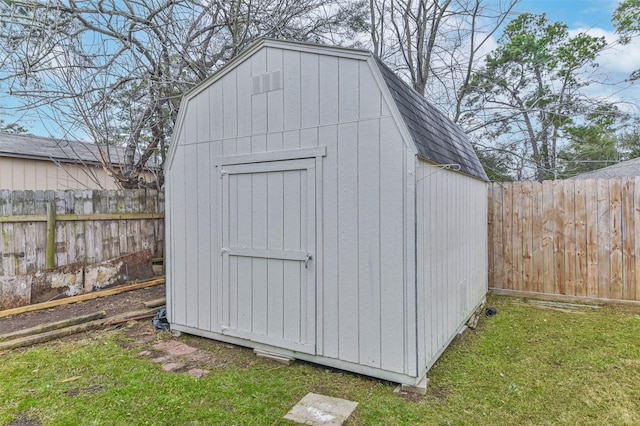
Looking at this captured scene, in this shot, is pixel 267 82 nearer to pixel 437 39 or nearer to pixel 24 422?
pixel 24 422

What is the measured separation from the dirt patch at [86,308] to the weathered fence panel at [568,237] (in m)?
5.63

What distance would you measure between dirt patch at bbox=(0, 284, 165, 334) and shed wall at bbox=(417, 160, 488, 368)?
3917 mm

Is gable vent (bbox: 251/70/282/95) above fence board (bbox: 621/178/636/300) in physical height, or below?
above

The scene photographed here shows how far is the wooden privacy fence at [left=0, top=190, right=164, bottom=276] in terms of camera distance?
4.71 m

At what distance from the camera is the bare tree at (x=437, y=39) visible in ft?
30.3

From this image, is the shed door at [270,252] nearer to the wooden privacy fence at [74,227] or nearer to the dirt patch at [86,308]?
the dirt patch at [86,308]

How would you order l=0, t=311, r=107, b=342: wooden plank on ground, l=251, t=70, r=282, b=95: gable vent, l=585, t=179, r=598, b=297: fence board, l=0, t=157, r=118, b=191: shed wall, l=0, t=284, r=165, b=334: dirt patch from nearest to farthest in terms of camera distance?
l=251, t=70, r=282, b=95: gable vent
l=0, t=311, r=107, b=342: wooden plank on ground
l=0, t=284, r=165, b=334: dirt patch
l=585, t=179, r=598, b=297: fence board
l=0, t=157, r=118, b=191: shed wall

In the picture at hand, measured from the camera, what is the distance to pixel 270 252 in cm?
336

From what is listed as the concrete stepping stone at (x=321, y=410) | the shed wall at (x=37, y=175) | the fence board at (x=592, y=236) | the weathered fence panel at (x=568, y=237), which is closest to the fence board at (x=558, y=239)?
the weathered fence panel at (x=568, y=237)

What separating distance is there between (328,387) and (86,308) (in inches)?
150

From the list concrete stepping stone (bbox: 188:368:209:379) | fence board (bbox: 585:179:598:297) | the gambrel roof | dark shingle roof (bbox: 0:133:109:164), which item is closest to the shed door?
concrete stepping stone (bbox: 188:368:209:379)

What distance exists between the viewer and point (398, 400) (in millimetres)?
2561

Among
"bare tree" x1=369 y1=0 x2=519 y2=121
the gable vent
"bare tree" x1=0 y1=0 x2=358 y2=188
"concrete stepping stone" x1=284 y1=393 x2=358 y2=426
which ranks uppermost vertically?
"bare tree" x1=369 y1=0 x2=519 y2=121

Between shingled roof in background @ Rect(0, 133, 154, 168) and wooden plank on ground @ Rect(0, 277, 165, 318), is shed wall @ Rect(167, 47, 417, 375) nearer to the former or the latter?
wooden plank on ground @ Rect(0, 277, 165, 318)
